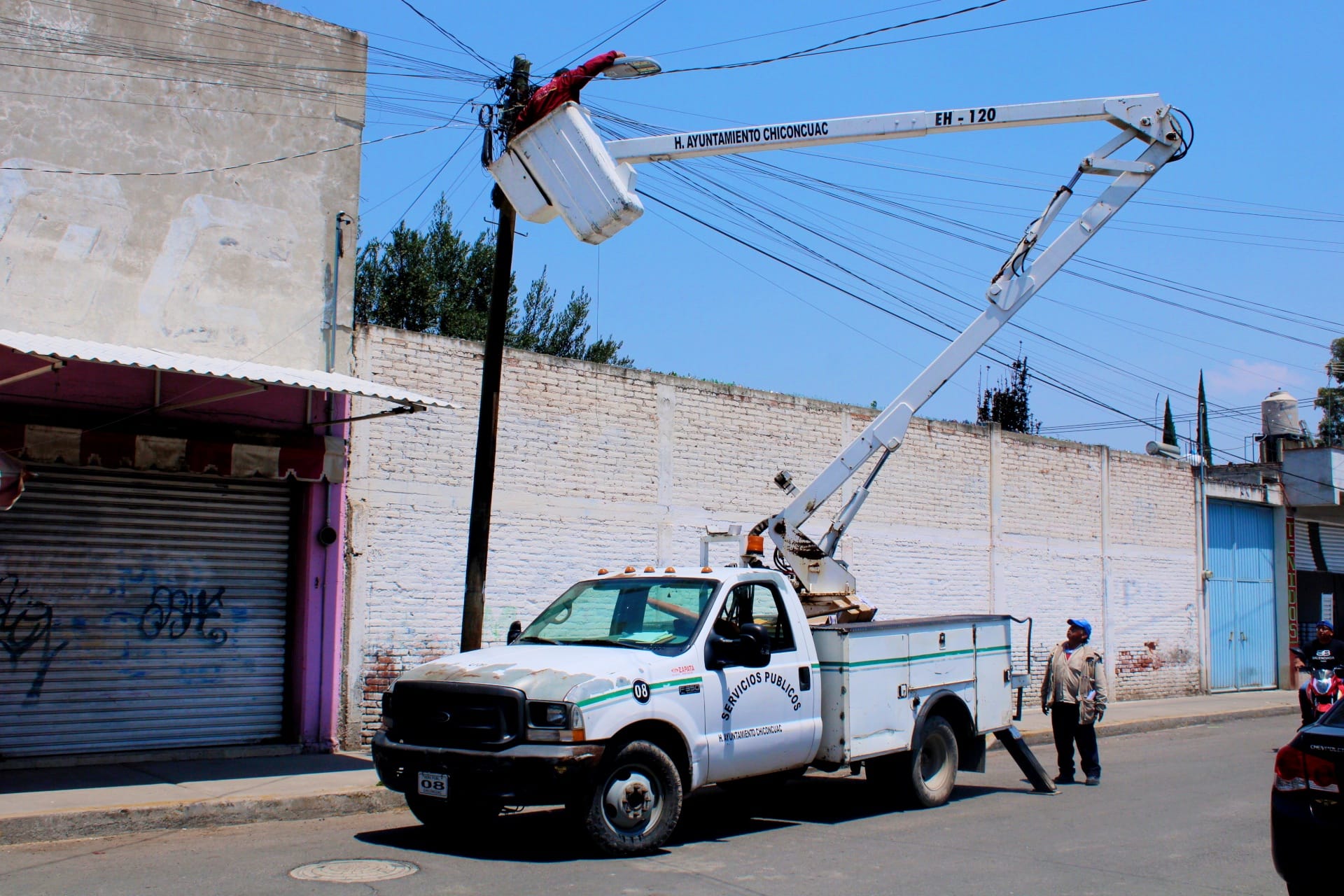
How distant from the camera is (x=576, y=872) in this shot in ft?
24.1

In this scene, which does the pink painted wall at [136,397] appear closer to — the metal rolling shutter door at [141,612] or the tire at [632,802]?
the metal rolling shutter door at [141,612]

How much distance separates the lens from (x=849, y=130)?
35.8 feet

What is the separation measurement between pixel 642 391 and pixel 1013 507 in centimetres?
802

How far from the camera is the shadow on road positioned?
8.09 metres

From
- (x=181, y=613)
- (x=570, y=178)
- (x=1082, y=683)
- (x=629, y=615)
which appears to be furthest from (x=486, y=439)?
(x=1082, y=683)

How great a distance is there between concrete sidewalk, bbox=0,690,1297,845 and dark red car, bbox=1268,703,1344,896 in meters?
6.90

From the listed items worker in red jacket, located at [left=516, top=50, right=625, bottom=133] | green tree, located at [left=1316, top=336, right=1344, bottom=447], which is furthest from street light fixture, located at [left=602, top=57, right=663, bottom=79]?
green tree, located at [left=1316, top=336, right=1344, bottom=447]

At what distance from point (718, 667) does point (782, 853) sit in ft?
4.32

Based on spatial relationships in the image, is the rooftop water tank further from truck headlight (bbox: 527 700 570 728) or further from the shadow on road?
truck headlight (bbox: 527 700 570 728)

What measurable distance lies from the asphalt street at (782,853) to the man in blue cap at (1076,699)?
2.23ft

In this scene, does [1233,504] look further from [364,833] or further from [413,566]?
[364,833]

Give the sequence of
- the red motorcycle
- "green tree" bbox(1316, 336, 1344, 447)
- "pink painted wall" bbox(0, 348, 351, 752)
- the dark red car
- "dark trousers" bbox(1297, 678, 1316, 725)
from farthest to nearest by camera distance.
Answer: "green tree" bbox(1316, 336, 1344, 447)
"dark trousers" bbox(1297, 678, 1316, 725)
the red motorcycle
"pink painted wall" bbox(0, 348, 351, 752)
the dark red car

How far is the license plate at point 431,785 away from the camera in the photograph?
773 cm

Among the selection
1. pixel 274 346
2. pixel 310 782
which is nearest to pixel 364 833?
pixel 310 782
